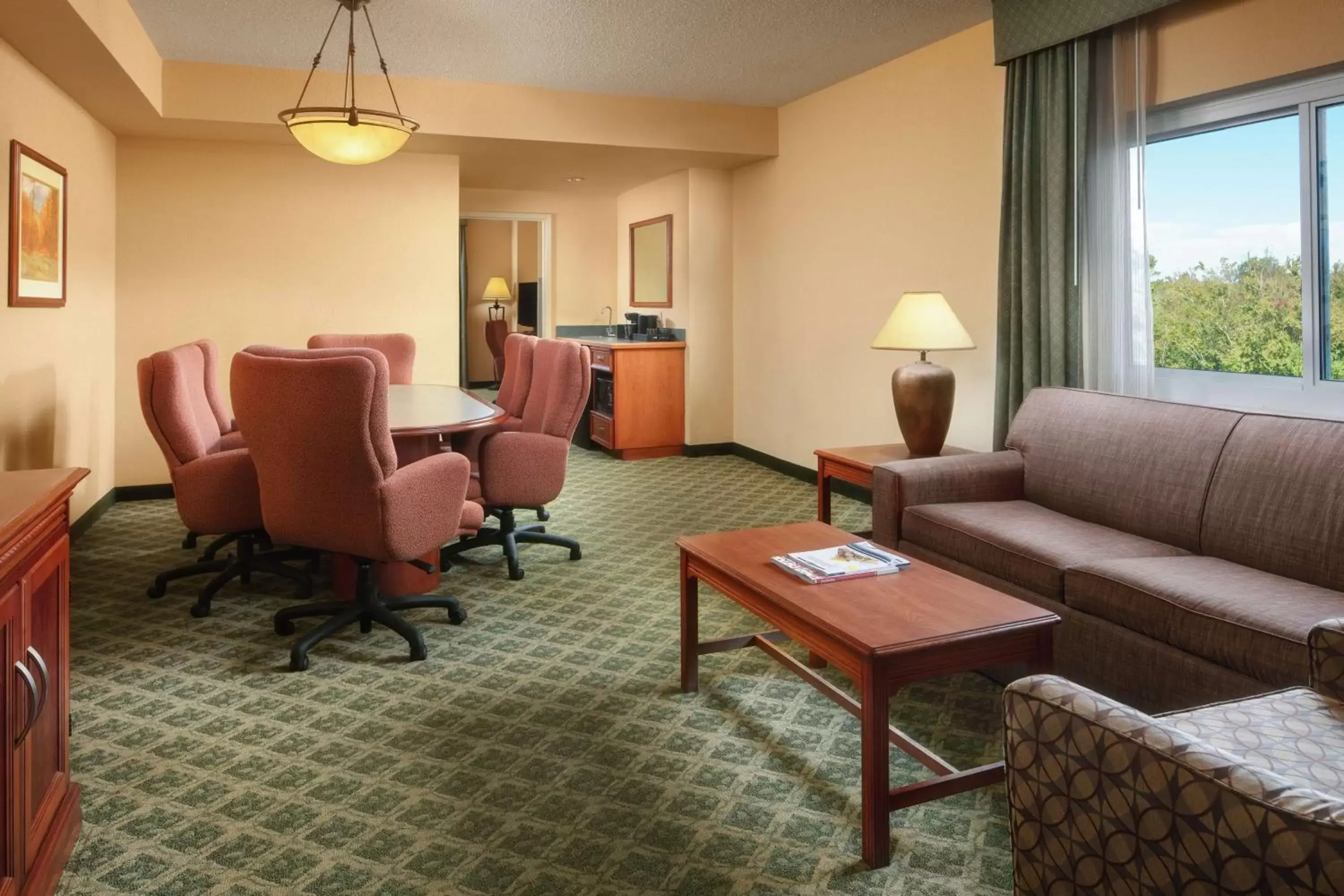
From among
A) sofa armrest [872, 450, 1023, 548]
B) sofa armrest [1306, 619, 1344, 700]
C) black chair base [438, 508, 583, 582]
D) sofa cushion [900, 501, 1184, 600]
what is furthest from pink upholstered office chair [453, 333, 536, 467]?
sofa armrest [1306, 619, 1344, 700]

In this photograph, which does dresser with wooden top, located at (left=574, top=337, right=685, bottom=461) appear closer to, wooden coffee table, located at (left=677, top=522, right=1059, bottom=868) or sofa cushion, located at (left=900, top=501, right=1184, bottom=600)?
sofa cushion, located at (left=900, top=501, right=1184, bottom=600)

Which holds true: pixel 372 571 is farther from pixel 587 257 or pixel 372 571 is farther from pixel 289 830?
pixel 587 257

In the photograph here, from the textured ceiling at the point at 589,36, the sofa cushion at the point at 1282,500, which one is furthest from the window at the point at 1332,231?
the textured ceiling at the point at 589,36

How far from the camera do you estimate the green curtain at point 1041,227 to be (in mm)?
3859

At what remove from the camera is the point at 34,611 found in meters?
1.76

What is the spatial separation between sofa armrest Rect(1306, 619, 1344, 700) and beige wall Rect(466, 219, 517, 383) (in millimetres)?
9990

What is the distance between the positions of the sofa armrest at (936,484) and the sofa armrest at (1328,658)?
1.74 m

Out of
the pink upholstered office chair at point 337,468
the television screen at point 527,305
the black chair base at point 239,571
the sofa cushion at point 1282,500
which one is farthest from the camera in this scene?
the television screen at point 527,305

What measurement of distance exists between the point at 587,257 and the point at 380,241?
288cm

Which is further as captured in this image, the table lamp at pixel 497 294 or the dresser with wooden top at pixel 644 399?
the table lamp at pixel 497 294

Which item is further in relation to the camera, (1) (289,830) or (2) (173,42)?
(2) (173,42)

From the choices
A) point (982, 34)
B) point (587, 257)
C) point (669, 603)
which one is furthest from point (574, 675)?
point (587, 257)

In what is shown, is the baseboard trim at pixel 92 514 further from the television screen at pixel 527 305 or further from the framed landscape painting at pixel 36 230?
the television screen at pixel 527 305

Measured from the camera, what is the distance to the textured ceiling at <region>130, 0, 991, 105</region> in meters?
4.33
